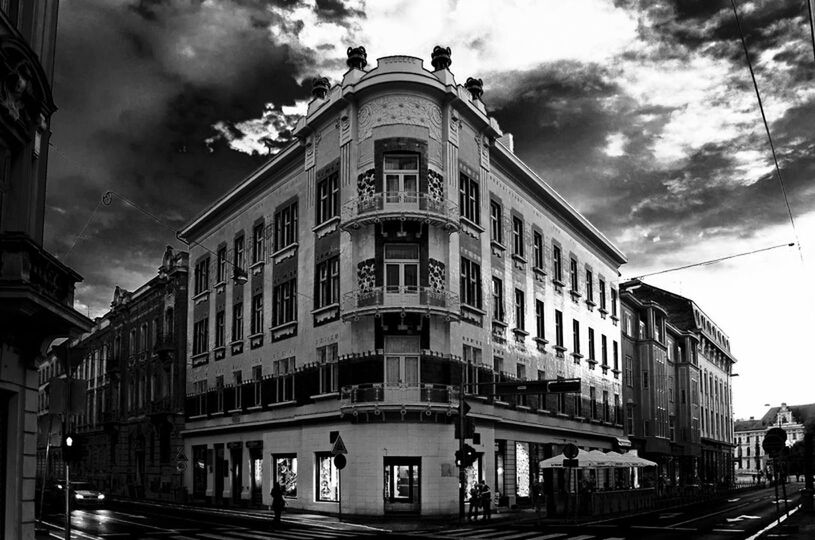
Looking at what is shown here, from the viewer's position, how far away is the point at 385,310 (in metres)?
35.0

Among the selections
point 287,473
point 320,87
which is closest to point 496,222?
point 320,87

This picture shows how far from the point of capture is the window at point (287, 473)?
133ft

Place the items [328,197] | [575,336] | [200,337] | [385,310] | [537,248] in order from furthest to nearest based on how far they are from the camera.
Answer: [200,337] → [575,336] → [537,248] → [328,197] → [385,310]

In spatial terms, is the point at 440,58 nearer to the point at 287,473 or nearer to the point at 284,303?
the point at 284,303

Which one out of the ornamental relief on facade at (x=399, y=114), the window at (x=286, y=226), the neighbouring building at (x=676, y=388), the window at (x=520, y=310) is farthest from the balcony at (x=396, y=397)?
the neighbouring building at (x=676, y=388)

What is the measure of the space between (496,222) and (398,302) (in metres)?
9.80

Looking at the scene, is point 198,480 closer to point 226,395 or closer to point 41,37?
point 226,395

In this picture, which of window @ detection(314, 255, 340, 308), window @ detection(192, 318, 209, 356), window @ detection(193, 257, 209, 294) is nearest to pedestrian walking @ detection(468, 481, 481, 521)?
window @ detection(314, 255, 340, 308)

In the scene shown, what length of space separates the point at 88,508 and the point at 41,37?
3285 cm

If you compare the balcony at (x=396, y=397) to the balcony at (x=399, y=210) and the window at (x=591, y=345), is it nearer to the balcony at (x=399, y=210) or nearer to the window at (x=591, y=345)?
the balcony at (x=399, y=210)

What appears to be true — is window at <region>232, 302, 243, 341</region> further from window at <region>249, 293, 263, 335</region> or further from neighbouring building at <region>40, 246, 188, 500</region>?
neighbouring building at <region>40, 246, 188, 500</region>

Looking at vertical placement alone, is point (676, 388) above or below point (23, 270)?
below

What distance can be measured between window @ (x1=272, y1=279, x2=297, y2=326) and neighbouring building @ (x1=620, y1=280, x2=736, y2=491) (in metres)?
30.9

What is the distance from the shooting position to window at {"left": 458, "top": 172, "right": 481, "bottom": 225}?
3922cm
